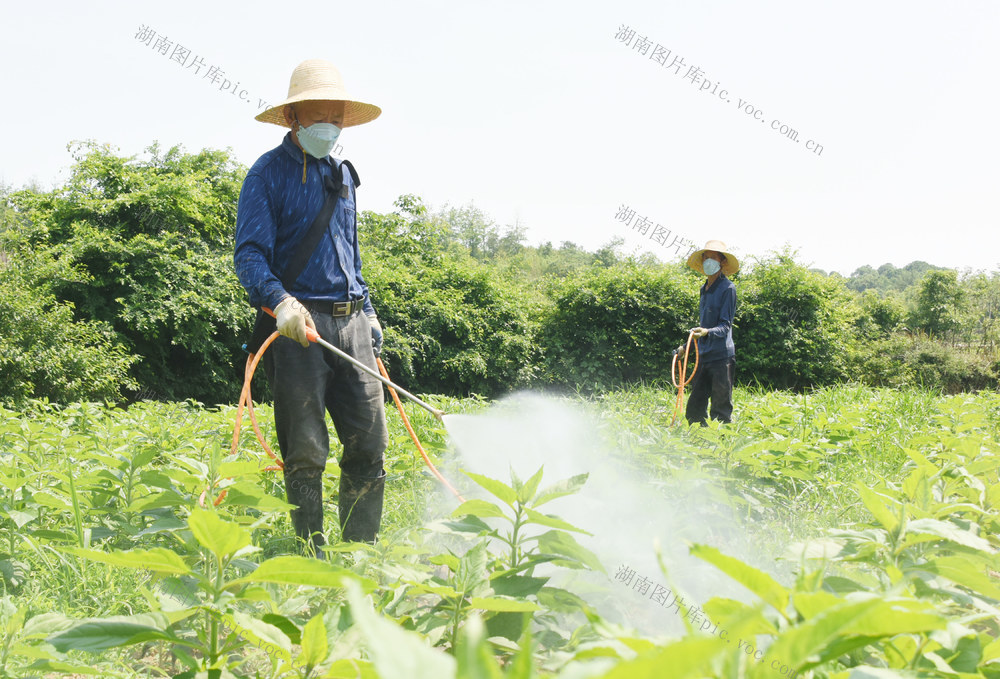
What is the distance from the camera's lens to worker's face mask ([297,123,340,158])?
2895 mm

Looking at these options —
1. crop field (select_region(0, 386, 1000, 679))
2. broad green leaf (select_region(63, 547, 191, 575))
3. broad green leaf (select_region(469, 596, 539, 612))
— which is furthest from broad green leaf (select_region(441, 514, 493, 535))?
broad green leaf (select_region(63, 547, 191, 575))

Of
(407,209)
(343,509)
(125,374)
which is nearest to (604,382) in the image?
(407,209)

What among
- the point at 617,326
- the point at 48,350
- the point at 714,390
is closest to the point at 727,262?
the point at 714,390

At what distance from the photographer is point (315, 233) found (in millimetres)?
2828

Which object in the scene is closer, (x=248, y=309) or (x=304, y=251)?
(x=304, y=251)

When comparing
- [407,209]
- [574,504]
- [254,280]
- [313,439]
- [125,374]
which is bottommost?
[125,374]

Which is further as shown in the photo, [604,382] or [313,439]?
[604,382]

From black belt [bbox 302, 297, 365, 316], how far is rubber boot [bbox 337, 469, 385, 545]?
725 mm

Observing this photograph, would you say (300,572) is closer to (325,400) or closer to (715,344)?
(325,400)

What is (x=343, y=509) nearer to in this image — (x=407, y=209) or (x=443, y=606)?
(x=443, y=606)

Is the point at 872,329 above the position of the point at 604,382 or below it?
above

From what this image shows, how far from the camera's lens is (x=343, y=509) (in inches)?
Result: 115

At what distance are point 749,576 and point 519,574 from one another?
0.96 m

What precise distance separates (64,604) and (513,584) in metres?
1.66
